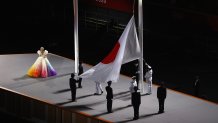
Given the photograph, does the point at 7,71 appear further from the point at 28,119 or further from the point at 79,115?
the point at 79,115

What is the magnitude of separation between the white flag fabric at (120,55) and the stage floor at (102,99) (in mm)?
1172

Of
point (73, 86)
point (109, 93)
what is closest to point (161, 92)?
point (109, 93)

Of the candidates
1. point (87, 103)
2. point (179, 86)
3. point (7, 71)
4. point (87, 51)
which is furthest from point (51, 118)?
point (87, 51)

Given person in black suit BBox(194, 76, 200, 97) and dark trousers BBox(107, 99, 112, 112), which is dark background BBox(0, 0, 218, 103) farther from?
dark trousers BBox(107, 99, 112, 112)

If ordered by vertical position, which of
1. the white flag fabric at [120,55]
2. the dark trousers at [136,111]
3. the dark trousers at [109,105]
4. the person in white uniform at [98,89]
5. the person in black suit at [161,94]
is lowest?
the dark trousers at [136,111]

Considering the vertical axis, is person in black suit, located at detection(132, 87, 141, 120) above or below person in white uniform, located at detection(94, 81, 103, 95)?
below

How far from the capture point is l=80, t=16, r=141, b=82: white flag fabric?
3631cm

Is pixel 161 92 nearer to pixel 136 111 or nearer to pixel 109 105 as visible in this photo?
pixel 136 111

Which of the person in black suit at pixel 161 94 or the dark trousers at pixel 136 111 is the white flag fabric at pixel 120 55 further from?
the dark trousers at pixel 136 111

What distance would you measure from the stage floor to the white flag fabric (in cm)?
117

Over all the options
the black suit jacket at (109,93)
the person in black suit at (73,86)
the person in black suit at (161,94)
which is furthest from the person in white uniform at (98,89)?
the person in black suit at (161,94)

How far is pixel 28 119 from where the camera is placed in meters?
37.4

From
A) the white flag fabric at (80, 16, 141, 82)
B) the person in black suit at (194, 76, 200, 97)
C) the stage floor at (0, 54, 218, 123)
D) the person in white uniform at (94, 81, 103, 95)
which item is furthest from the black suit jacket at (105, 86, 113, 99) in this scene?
the person in black suit at (194, 76, 200, 97)

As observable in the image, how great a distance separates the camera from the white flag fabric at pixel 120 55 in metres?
36.3
